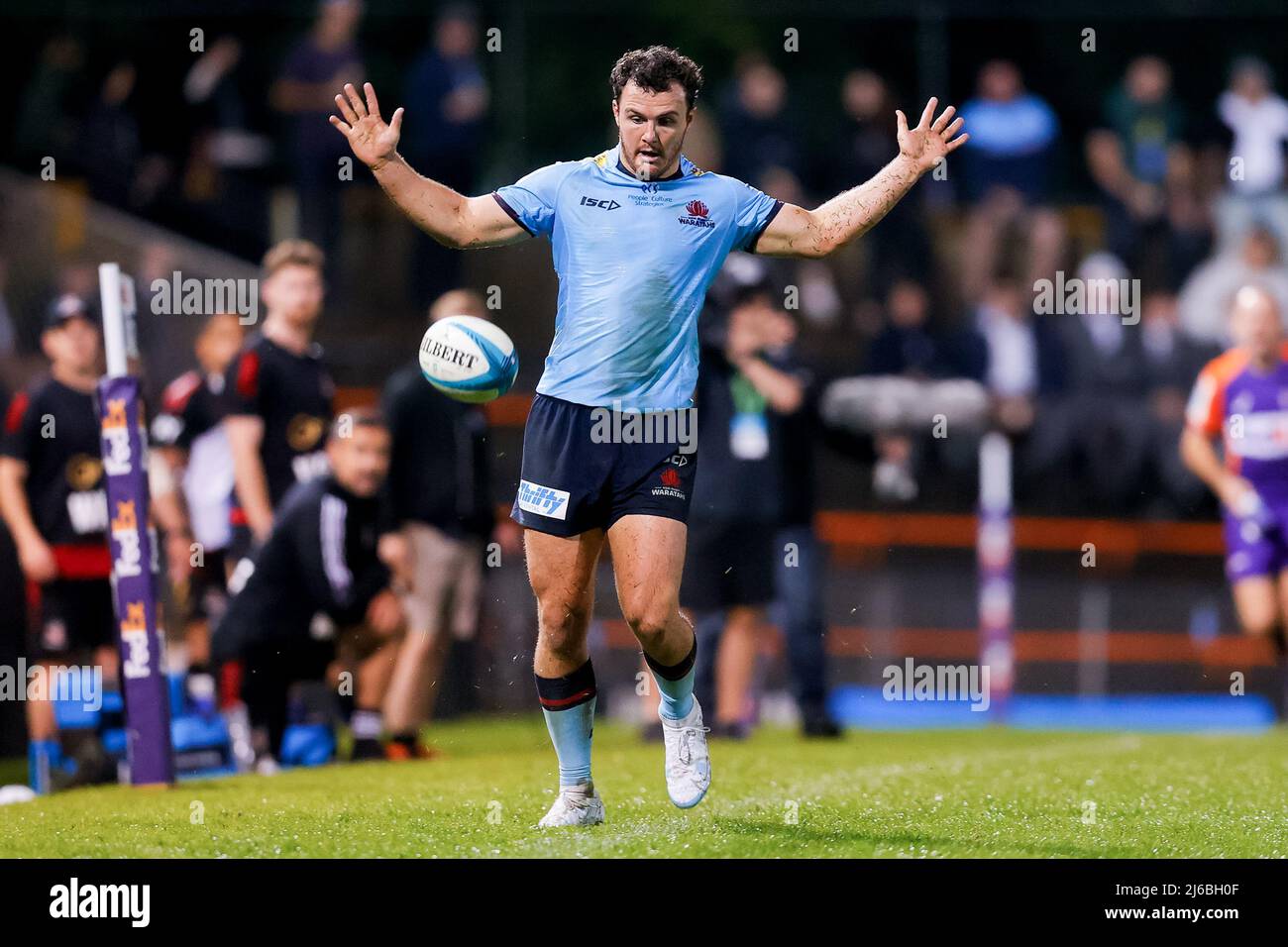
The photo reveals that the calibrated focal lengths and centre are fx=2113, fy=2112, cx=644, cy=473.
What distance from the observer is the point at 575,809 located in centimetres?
808

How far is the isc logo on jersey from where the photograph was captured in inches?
308

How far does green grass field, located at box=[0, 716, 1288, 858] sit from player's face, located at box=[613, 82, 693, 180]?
2477 mm

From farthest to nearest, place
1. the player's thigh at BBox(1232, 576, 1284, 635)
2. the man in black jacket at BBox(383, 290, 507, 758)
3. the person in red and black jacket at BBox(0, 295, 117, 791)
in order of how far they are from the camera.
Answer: the player's thigh at BBox(1232, 576, 1284, 635) → the man in black jacket at BBox(383, 290, 507, 758) → the person in red and black jacket at BBox(0, 295, 117, 791)

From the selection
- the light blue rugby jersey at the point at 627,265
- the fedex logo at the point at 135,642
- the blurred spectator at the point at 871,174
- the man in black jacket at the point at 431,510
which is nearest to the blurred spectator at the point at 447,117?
the blurred spectator at the point at 871,174

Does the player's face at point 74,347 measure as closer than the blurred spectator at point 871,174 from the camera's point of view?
Yes

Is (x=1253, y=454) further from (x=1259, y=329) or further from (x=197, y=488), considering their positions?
(x=197, y=488)

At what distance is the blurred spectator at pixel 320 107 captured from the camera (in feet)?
56.2

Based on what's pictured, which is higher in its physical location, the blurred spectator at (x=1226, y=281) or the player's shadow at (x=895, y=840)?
the blurred spectator at (x=1226, y=281)

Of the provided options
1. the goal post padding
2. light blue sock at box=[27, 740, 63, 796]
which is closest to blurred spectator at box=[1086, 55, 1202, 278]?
light blue sock at box=[27, 740, 63, 796]

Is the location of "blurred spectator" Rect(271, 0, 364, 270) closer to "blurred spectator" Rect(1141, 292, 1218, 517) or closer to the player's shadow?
"blurred spectator" Rect(1141, 292, 1218, 517)

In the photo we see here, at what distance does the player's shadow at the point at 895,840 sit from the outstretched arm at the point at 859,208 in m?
2.18

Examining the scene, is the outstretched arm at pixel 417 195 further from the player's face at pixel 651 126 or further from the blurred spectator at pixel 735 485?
the blurred spectator at pixel 735 485
